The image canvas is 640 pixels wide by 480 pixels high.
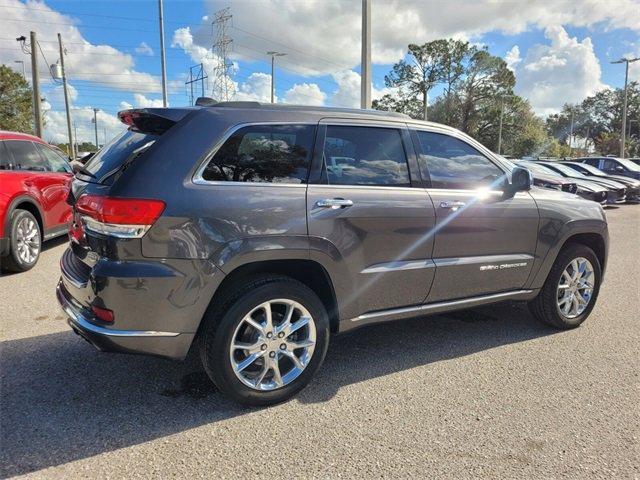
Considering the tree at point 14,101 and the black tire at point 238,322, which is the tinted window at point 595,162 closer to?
the black tire at point 238,322

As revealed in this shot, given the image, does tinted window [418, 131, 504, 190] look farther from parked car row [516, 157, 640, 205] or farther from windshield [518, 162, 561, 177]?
windshield [518, 162, 561, 177]

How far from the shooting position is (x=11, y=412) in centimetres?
289

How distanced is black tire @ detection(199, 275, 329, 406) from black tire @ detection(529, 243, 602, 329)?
92.0 inches

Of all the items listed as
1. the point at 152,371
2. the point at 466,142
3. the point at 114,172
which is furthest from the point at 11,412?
the point at 466,142

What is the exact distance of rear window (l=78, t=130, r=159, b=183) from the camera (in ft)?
9.37

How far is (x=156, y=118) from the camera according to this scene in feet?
9.46

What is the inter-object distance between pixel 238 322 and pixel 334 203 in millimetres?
930

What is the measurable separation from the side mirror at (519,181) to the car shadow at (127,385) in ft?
4.29

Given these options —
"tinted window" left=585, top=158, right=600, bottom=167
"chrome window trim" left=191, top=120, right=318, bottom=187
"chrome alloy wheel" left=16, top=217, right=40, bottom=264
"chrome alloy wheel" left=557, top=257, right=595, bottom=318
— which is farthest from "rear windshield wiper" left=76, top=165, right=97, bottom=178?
"tinted window" left=585, top=158, right=600, bottom=167

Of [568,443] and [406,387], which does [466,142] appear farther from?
[568,443]

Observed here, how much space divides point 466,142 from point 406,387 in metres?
1.91

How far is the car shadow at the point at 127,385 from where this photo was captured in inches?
105

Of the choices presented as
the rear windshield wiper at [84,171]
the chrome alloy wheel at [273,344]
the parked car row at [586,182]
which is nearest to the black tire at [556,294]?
the chrome alloy wheel at [273,344]

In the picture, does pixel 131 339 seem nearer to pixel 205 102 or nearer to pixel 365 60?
pixel 205 102
